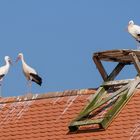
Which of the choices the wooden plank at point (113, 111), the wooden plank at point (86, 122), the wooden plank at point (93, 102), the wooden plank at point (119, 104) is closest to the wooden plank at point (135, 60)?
the wooden plank at point (119, 104)

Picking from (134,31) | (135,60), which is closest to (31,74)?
(134,31)

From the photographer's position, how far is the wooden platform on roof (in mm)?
19625

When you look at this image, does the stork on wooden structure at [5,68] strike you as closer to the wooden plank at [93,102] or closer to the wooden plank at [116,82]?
the wooden plank at [116,82]

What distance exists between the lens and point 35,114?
20078mm

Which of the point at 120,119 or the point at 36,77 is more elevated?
the point at 36,77

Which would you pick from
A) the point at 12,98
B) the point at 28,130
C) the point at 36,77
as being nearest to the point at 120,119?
the point at 28,130

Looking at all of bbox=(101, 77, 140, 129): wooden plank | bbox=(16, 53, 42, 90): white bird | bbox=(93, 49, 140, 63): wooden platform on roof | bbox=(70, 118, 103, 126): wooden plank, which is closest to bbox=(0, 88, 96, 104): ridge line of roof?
bbox=(93, 49, 140, 63): wooden platform on roof

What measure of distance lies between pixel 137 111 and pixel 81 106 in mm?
1392

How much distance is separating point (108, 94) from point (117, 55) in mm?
819

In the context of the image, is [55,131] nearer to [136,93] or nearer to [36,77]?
[136,93]

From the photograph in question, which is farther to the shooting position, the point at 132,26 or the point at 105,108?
the point at 132,26

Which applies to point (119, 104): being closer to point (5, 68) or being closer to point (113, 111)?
point (113, 111)

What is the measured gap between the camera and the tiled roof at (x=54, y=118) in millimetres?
18359

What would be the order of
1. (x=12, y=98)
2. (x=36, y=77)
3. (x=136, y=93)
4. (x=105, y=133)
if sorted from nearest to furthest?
(x=105, y=133) → (x=136, y=93) → (x=12, y=98) → (x=36, y=77)
